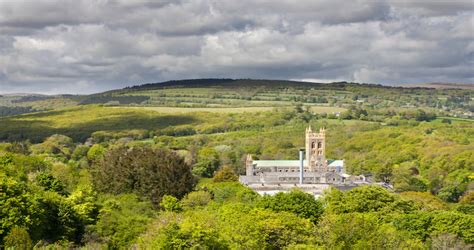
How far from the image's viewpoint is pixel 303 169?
143 meters

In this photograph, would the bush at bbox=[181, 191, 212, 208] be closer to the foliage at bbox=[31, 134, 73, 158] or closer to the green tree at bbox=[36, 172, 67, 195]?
the green tree at bbox=[36, 172, 67, 195]

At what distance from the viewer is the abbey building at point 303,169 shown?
439ft

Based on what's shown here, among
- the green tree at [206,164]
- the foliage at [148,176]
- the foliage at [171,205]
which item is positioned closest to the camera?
the foliage at [171,205]

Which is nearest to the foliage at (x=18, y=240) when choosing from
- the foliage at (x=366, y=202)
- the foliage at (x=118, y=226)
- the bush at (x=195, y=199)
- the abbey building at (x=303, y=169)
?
the foliage at (x=118, y=226)

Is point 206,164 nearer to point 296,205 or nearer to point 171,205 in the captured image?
point 171,205

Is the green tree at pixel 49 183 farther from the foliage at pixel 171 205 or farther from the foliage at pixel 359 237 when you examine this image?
the foliage at pixel 359 237

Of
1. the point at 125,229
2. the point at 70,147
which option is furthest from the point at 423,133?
the point at 125,229

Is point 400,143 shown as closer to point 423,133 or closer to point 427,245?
point 423,133

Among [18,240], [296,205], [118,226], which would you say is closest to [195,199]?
[296,205]

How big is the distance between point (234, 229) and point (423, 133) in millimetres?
137128

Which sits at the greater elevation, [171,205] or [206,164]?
[171,205]

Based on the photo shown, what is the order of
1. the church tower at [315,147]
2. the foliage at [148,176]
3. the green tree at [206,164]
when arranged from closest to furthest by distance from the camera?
the foliage at [148,176] < the green tree at [206,164] < the church tower at [315,147]

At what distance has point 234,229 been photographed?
180 ft

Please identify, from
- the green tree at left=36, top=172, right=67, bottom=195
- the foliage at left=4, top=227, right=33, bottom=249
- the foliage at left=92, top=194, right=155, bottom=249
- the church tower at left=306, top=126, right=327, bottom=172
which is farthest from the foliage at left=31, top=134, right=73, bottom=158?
the foliage at left=4, top=227, right=33, bottom=249
